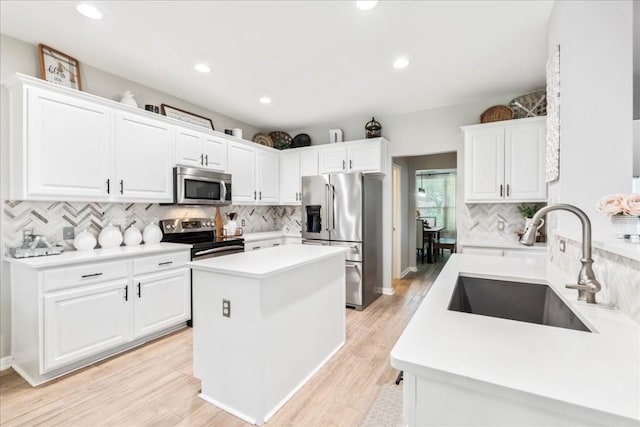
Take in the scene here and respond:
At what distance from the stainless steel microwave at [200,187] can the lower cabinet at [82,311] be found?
30.3 inches

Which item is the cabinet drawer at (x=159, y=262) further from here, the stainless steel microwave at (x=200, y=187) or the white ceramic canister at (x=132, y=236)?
the stainless steel microwave at (x=200, y=187)

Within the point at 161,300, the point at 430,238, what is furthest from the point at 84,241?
the point at 430,238

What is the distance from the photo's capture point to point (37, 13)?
2.16 meters

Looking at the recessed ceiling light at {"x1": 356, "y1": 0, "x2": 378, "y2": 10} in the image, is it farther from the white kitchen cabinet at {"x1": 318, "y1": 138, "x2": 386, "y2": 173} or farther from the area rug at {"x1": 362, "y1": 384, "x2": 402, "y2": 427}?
the area rug at {"x1": 362, "y1": 384, "x2": 402, "y2": 427}

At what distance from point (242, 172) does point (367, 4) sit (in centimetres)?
286

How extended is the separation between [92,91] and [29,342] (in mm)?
2352

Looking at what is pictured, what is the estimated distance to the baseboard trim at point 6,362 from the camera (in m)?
2.38

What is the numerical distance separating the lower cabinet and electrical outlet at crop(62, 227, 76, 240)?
44 cm

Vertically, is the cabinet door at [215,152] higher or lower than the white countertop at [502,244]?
higher

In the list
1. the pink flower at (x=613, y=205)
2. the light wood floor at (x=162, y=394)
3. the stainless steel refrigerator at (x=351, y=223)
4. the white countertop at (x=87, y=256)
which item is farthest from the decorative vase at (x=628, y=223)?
the white countertop at (x=87, y=256)

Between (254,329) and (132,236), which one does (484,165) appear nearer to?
(254,329)

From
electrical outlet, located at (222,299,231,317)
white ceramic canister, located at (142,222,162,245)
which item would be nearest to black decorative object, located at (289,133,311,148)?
white ceramic canister, located at (142,222,162,245)

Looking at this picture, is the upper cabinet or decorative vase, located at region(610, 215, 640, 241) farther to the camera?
the upper cabinet

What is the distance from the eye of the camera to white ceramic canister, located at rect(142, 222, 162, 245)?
326 cm
